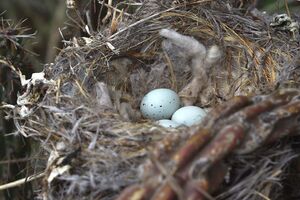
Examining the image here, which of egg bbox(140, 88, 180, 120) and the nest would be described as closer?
the nest

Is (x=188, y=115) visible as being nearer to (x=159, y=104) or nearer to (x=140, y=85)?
(x=159, y=104)

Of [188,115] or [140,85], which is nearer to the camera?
[188,115]

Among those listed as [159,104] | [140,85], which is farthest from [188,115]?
[140,85]

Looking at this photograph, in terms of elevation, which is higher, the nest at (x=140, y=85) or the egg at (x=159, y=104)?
the nest at (x=140, y=85)

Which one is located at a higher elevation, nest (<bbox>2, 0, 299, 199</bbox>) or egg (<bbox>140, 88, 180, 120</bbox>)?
nest (<bbox>2, 0, 299, 199</bbox>)

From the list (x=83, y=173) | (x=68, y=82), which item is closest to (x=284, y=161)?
(x=83, y=173)
